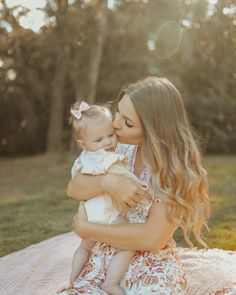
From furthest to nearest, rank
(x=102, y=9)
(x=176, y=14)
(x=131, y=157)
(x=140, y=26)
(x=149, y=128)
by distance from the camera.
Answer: (x=176, y=14)
(x=140, y=26)
(x=102, y=9)
(x=131, y=157)
(x=149, y=128)

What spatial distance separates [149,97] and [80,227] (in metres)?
0.70

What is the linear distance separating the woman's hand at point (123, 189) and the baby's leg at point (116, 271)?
0.79 feet

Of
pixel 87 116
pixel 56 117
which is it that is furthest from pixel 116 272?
pixel 56 117

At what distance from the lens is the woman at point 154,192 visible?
261cm

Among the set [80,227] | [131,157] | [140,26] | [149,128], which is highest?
[140,26]

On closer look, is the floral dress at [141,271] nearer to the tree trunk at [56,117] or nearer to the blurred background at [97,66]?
the blurred background at [97,66]

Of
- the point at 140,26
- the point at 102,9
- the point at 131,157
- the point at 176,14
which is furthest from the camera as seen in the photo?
the point at 176,14

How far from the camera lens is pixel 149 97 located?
8.57ft

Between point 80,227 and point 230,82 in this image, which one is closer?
point 80,227

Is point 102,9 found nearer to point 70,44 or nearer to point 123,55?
point 70,44

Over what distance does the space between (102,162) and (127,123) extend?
21cm

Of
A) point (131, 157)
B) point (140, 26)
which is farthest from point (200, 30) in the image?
point (131, 157)

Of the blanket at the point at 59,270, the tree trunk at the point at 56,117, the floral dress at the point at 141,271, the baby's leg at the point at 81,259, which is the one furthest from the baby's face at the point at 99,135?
the tree trunk at the point at 56,117

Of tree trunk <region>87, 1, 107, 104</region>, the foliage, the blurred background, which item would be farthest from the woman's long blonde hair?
the foliage
